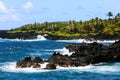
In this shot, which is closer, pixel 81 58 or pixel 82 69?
pixel 82 69

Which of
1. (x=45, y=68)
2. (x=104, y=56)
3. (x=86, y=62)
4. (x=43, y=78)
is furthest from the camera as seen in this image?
(x=104, y=56)

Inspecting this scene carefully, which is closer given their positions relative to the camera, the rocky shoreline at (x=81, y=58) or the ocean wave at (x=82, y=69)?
the ocean wave at (x=82, y=69)

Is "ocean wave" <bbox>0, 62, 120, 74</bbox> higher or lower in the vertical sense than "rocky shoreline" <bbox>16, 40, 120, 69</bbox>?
lower

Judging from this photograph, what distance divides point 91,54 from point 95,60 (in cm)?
417

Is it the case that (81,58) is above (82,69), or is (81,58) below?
above

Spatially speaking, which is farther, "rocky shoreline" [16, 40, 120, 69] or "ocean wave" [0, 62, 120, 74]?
"rocky shoreline" [16, 40, 120, 69]

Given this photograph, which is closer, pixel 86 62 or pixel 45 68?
pixel 45 68

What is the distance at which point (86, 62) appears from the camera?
99000 mm

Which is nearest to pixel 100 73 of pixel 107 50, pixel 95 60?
pixel 95 60

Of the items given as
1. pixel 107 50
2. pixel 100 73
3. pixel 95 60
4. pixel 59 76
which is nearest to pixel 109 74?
pixel 100 73

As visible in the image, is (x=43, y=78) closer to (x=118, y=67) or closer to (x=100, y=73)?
(x=100, y=73)

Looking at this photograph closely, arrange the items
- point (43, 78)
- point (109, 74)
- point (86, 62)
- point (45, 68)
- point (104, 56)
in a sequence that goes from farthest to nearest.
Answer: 1. point (104, 56)
2. point (86, 62)
3. point (45, 68)
4. point (109, 74)
5. point (43, 78)

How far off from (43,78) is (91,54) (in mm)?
29853

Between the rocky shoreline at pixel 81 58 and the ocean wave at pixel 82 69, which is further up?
the rocky shoreline at pixel 81 58
